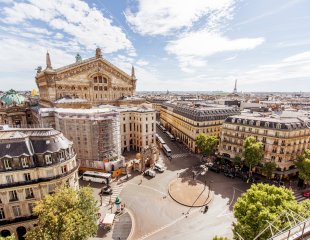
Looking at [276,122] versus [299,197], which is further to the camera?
[276,122]

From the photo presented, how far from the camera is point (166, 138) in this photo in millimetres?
98000

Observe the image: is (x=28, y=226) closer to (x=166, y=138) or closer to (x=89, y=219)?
(x=89, y=219)

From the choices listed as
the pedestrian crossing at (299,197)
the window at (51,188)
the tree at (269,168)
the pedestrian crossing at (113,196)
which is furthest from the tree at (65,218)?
the pedestrian crossing at (299,197)

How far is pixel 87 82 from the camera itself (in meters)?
76.5

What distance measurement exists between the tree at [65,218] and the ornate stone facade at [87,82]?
159 ft

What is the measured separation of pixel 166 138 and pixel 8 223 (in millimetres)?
73896

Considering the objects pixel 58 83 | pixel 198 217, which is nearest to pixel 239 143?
pixel 198 217

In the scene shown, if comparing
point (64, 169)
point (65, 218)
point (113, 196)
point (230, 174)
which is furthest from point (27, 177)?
point (230, 174)

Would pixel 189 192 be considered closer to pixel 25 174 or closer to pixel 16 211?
pixel 25 174

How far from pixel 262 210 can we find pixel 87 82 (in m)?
72.6

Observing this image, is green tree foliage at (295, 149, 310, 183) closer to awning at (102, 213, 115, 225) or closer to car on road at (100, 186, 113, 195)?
awning at (102, 213, 115, 225)

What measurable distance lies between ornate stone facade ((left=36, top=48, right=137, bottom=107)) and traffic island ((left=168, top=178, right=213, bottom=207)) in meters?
47.4

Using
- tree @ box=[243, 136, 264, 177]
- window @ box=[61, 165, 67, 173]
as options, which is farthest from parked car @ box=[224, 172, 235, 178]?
window @ box=[61, 165, 67, 173]

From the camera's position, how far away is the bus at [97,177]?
169 feet
